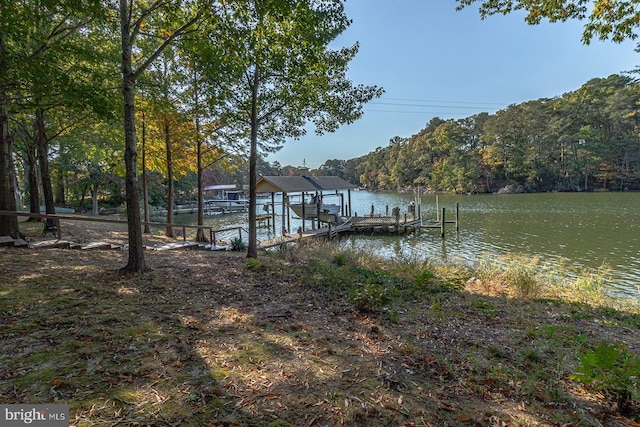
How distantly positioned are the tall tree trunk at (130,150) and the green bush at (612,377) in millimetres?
5805

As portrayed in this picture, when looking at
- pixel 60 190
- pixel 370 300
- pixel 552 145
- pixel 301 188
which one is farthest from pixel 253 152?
pixel 552 145

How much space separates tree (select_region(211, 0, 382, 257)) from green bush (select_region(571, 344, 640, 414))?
5900 millimetres

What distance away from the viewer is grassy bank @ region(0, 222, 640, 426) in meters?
2.08

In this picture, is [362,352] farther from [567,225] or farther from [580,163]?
[580,163]

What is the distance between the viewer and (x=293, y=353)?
290 cm

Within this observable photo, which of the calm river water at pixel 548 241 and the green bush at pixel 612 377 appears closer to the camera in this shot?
the green bush at pixel 612 377

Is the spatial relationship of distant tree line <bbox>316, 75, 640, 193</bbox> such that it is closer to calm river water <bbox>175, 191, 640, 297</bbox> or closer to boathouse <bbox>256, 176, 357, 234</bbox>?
calm river water <bbox>175, 191, 640, 297</bbox>

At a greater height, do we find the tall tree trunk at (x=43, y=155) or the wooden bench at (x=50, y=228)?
the tall tree trunk at (x=43, y=155)

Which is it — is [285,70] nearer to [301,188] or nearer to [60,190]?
[301,188]

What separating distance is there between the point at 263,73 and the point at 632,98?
6035 centimetres

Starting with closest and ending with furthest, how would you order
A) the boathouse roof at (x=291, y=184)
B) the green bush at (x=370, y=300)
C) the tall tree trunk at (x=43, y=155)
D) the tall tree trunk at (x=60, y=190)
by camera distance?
the green bush at (x=370, y=300)
the tall tree trunk at (x=43, y=155)
the boathouse roof at (x=291, y=184)
the tall tree trunk at (x=60, y=190)

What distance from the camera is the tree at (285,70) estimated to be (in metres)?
5.65

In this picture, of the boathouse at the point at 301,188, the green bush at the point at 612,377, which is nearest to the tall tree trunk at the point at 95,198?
the boathouse at the point at 301,188

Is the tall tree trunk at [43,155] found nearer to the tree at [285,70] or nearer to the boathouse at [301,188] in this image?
the tree at [285,70]
